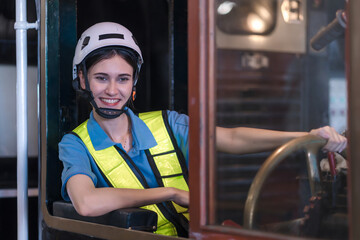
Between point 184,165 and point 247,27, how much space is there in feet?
3.70

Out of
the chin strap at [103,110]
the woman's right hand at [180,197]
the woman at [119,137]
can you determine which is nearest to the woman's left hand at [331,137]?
the woman's right hand at [180,197]

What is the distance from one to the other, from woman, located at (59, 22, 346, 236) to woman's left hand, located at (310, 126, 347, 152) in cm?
88

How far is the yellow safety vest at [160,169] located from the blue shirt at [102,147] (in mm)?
20

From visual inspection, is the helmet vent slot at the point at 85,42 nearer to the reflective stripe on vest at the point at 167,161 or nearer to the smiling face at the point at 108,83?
the smiling face at the point at 108,83

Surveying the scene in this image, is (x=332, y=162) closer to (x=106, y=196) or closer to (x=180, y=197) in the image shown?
(x=180, y=197)

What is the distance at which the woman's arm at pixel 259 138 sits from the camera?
1250 millimetres

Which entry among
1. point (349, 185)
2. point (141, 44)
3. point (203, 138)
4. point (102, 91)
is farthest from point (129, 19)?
point (349, 185)

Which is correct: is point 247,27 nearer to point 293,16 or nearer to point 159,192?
point 293,16

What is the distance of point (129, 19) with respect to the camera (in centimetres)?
301

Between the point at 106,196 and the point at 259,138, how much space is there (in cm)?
72

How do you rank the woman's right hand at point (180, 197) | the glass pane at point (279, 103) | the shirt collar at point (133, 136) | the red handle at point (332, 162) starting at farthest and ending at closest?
the shirt collar at point (133, 136) < the woman's right hand at point (180, 197) < the red handle at point (332, 162) < the glass pane at point (279, 103)

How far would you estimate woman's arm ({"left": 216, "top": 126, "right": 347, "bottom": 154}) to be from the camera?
4.10 feet

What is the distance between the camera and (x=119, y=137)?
2.31 metres

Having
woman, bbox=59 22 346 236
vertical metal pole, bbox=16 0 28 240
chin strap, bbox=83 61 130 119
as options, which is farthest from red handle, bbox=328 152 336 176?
vertical metal pole, bbox=16 0 28 240
